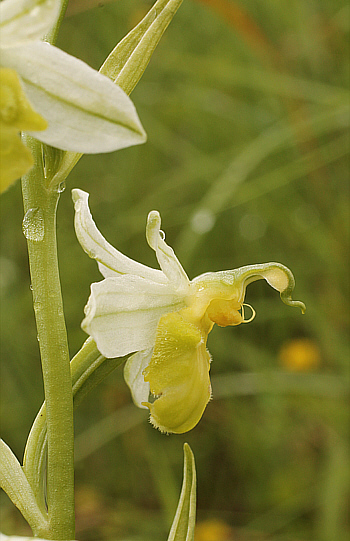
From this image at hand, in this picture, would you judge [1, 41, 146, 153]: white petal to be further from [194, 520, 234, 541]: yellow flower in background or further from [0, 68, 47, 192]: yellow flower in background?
[194, 520, 234, 541]: yellow flower in background

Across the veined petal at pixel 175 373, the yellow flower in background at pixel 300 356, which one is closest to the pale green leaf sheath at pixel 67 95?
the veined petal at pixel 175 373

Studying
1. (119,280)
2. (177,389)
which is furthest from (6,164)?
(177,389)

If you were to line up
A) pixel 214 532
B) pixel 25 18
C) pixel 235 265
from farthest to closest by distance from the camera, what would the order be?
1. pixel 235 265
2. pixel 214 532
3. pixel 25 18

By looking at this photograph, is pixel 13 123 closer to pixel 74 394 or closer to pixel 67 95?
pixel 67 95

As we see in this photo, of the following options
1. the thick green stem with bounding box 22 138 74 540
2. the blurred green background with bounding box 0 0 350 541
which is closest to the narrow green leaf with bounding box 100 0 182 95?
the thick green stem with bounding box 22 138 74 540

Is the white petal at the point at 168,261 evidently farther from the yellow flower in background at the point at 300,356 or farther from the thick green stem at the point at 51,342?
the yellow flower in background at the point at 300,356

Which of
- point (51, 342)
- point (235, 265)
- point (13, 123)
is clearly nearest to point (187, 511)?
point (51, 342)
